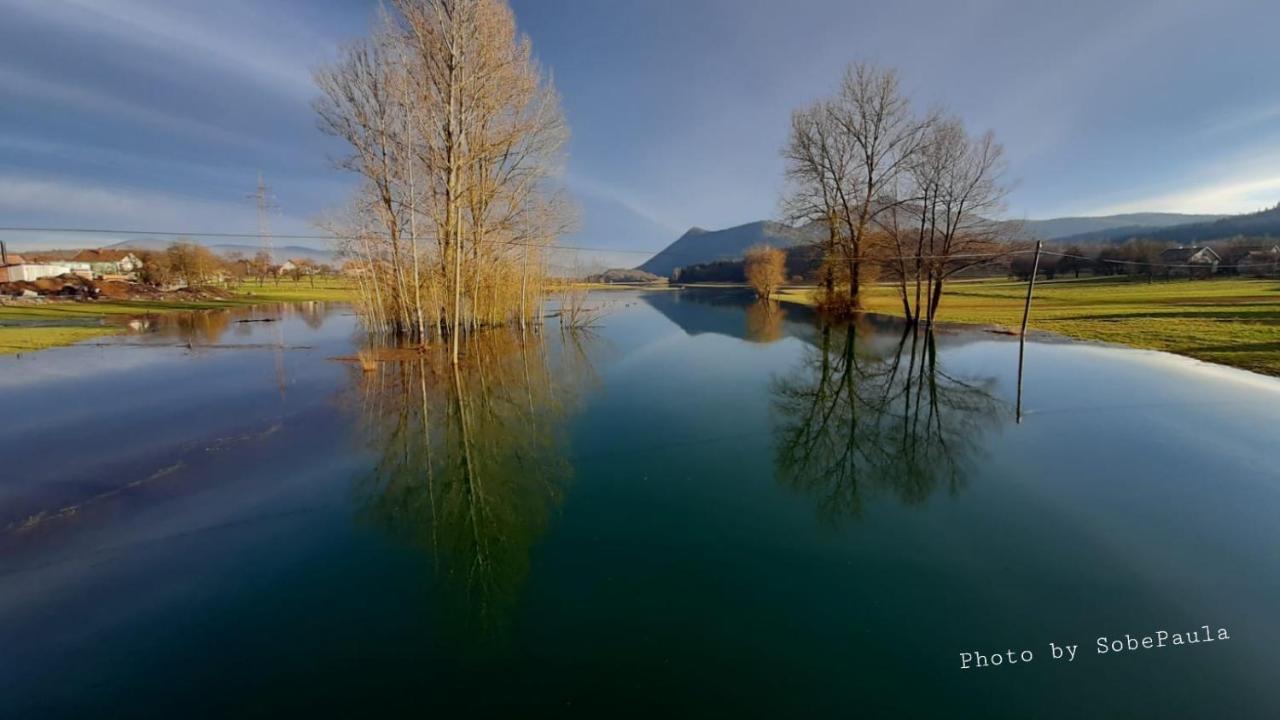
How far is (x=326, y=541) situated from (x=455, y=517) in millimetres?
1011

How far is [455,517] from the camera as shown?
4.33 metres

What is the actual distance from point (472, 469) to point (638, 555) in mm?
→ 2729

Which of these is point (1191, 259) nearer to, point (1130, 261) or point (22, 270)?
point (1130, 261)

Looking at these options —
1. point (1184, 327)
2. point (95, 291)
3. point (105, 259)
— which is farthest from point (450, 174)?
point (105, 259)

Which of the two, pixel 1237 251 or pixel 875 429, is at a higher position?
pixel 1237 251

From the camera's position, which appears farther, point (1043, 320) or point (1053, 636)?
point (1043, 320)

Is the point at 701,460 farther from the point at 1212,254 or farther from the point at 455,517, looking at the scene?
the point at 1212,254

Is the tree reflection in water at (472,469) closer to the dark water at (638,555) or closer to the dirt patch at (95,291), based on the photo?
the dark water at (638,555)

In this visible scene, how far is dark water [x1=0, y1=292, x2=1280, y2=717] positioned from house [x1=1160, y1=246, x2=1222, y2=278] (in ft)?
217

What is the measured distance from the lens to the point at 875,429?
22.0ft

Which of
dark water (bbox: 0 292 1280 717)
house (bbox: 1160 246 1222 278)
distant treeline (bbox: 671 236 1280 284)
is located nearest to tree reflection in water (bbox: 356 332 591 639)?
dark water (bbox: 0 292 1280 717)

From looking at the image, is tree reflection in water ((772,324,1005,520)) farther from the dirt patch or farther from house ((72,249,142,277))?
house ((72,249,142,277))

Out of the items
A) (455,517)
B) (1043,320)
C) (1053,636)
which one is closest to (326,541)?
(455,517)

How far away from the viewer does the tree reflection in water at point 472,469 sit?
344 cm
